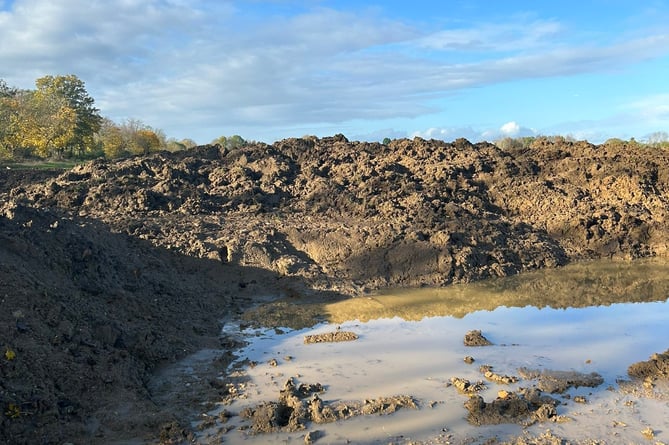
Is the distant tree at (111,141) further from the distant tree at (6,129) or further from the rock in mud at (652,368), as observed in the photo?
the rock in mud at (652,368)

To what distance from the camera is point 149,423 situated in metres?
5.11

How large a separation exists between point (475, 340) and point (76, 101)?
36998 millimetres

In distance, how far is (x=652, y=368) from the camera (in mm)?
6371

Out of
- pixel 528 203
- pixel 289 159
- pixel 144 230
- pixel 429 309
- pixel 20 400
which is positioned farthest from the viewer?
pixel 289 159

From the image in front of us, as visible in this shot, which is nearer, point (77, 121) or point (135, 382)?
point (135, 382)

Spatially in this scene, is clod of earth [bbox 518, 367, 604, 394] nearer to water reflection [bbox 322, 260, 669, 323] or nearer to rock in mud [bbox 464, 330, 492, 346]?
rock in mud [bbox 464, 330, 492, 346]

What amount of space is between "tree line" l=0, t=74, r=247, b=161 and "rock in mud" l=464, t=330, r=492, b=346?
20.2 m

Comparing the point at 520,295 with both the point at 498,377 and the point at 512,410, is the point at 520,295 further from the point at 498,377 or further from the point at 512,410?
the point at 512,410

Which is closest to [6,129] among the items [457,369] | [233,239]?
[233,239]

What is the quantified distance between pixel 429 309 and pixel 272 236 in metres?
3.99

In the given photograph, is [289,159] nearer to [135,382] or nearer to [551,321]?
[551,321]

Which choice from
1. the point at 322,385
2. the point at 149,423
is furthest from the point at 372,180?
the point at 149,423

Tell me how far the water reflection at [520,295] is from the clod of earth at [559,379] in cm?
252

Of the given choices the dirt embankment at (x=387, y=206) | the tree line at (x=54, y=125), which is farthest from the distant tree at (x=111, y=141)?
the dirt embankment at (x=387, y=206)
